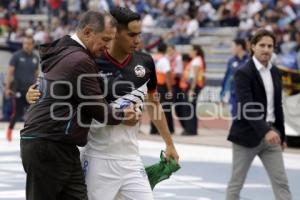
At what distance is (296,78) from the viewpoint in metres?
16.0

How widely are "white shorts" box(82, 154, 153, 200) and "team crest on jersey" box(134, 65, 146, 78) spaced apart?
0.65 meters

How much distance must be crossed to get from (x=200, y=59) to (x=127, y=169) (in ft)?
41.1

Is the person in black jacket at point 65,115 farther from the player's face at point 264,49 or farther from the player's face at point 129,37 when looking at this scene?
the player's face at point 264,49

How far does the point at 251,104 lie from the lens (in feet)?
26.6

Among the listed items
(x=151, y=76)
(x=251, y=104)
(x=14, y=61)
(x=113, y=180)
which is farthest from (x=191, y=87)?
(x=113, y=180)

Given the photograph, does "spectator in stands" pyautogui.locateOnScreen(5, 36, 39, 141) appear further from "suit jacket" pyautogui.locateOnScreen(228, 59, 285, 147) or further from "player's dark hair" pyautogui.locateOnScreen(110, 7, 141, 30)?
"player's dark hair" pyautogui.locateOnScreen(110, 7, 141, 30)

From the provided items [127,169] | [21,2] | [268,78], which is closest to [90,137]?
[127,169]

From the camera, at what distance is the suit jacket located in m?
8.06

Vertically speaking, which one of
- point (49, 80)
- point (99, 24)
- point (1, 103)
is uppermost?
point (99, 24)

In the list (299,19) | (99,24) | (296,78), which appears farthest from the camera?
(299,19)

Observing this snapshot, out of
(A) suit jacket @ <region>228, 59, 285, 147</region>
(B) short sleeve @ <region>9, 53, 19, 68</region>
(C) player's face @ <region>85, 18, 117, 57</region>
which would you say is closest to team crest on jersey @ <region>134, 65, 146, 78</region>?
(C) player's face @ <region>85, 18, 117, 57</region>

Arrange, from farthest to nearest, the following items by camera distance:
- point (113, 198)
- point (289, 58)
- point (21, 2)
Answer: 1. point (21, 2)
2. point (289, 58)
3. point (113, 198)

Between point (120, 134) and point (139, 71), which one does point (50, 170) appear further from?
point (139, 71)

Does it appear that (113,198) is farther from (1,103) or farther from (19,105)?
(1,103)
